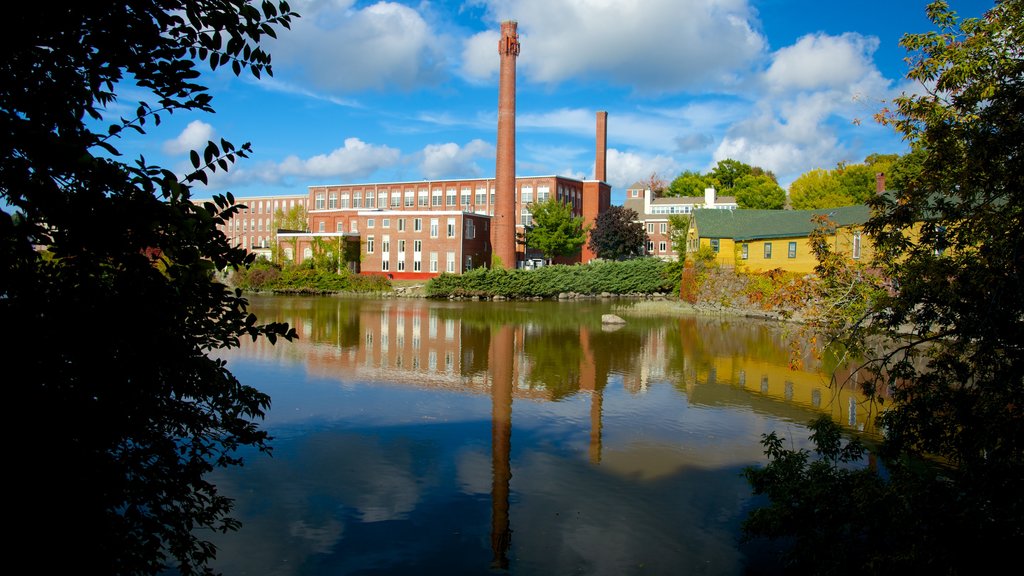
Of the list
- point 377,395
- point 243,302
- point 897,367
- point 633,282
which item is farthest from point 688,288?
point 243,302

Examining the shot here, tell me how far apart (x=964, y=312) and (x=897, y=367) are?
3.17 ft

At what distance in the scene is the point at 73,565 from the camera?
388 centimetres

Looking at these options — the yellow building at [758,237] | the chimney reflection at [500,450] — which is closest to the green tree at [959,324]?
the chimney reflection at [500,450]

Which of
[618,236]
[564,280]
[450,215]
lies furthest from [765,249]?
[450,215]

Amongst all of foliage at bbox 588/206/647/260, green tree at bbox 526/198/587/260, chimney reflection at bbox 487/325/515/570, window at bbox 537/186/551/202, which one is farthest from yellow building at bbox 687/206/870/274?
window at bbox 537/186/551/202

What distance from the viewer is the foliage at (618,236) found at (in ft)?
241

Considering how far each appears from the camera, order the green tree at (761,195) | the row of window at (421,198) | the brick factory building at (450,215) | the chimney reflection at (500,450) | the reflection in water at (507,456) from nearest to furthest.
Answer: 1. the reflection in water at (507,456)
2. the chimney reflection at (500,450)
3. the brick factory building at (450,215)
4. the row of window at (421,198)
5. the green tree at (761,195)

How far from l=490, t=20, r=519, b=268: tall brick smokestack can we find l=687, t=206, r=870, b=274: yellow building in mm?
17301

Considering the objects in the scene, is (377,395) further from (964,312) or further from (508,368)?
(964,312)

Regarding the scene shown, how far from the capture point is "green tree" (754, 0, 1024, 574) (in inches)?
257

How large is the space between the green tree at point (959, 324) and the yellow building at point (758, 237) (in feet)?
129

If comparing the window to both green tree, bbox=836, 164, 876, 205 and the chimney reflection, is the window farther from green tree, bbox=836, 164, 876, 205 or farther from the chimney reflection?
the chimney reflection

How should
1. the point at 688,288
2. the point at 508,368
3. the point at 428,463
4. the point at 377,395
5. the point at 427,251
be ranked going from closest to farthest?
the point at 428,463 → the point at 377,395 → the point at 508,368 → the point at 688,288 → the point at 427,251

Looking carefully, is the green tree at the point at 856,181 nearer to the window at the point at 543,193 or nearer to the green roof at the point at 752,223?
the green roof at the point at 752,223
